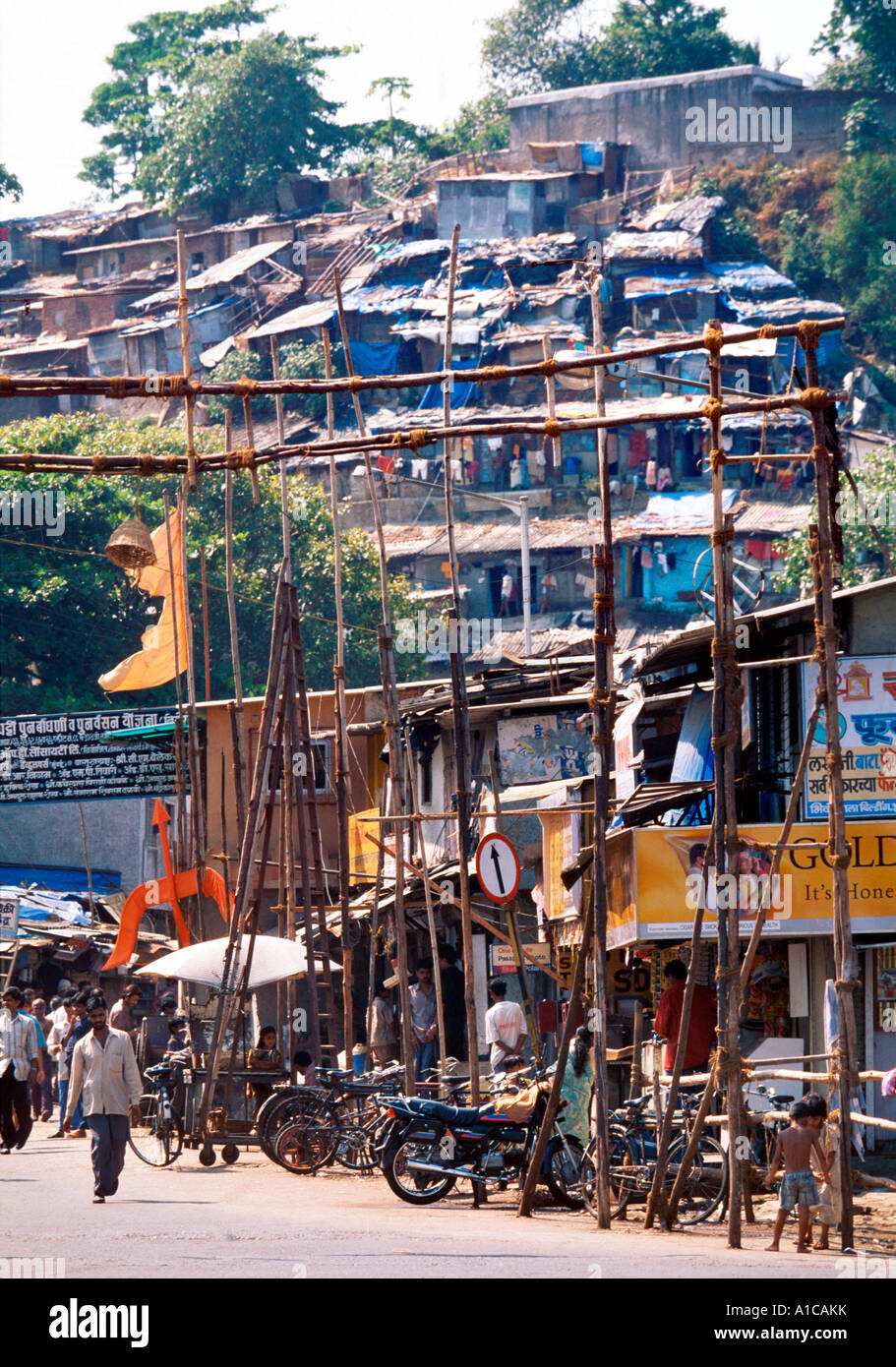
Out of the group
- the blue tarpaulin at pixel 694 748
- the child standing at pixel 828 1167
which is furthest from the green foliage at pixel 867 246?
the child standing at pixel 828 1167

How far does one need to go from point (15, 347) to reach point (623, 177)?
88.9 feet

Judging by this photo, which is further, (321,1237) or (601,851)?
(601,851)

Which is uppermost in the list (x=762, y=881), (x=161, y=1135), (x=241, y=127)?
(x=241, y=127)

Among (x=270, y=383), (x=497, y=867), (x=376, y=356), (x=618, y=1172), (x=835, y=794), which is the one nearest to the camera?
(x=270, y=383)

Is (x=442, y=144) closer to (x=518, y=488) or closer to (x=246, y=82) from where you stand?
(x=246, y=82)

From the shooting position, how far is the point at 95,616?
48.2m

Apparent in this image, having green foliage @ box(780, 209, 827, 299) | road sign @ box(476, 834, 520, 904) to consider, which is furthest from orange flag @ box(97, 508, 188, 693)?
green foliage @ box(780, 209, 827, 299)

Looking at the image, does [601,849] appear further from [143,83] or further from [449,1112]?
[143,83]

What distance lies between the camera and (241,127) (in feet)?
294

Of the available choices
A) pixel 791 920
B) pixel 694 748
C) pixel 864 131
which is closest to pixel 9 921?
pixel 694 748

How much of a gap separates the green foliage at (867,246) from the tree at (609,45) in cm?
1549

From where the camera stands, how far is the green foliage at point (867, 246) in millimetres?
77562

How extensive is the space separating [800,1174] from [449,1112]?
3.27 metres

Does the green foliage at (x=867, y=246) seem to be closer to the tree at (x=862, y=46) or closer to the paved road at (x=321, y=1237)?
the tree at (x=862, y=46)
